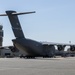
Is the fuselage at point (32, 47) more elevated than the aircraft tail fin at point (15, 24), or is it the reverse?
the aircraft tail fin at point (15, 24)

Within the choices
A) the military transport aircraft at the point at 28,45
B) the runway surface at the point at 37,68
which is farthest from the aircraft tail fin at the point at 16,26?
the runway surface at the point at 37,68

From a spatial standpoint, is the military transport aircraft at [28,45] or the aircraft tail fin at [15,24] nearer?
the aircraft tail fin at [15,24]

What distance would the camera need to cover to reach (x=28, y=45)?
76812mm

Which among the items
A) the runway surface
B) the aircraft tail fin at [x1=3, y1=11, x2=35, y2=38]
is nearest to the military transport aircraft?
the aircraft tail fin at [x1=3, y1=11, x2=35, y2=38]

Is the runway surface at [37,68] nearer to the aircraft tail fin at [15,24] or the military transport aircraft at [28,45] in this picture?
the military transport aircraft at [28,45]

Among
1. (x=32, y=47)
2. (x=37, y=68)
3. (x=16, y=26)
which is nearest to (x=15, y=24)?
(x=16, y=26)

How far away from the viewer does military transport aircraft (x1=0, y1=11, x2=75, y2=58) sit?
74.8 meters

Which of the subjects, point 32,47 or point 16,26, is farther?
point 32,47

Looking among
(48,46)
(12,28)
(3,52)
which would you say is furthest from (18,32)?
(3,52)

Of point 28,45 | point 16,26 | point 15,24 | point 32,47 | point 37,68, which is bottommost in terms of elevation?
point 37,68

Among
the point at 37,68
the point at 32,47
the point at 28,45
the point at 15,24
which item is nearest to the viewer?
the point at 37,68

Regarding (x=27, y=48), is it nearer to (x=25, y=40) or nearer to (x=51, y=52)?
(x=25, y=40)

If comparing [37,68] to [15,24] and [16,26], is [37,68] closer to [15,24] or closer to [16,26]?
[15,24]

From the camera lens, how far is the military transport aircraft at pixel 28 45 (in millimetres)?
74750
